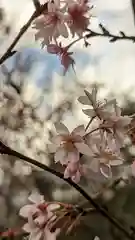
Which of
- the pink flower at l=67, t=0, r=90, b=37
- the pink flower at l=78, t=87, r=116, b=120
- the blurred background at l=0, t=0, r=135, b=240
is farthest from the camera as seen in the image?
the blurred background at l=0, t=0, r=135, b=240

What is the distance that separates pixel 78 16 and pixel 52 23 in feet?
0.15

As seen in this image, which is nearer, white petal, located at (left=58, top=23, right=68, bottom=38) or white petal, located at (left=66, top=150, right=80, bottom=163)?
white petal, located at (left=66, top=150, right=80, bottom=163)

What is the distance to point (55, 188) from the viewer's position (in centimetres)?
129

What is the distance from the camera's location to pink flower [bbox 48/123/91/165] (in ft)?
2.58

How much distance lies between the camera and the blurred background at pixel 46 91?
4.25 ft

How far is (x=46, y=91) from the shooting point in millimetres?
1360

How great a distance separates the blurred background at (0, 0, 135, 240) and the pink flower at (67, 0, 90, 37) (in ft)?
1.29

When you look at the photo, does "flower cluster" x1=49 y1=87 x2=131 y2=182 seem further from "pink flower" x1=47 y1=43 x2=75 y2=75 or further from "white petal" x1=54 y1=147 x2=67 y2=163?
"pink flower" x1=47 y1=43 x2=75 y2=75

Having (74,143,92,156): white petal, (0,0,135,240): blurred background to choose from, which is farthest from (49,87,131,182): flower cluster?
(0,0,135,240): blurred background

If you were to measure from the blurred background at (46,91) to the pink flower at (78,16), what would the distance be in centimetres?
39

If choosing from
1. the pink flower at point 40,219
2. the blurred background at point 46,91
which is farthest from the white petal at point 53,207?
the blurred background at point 46,91

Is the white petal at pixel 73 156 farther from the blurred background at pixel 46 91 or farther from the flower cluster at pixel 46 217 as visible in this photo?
the blurred background at pixel 46 91

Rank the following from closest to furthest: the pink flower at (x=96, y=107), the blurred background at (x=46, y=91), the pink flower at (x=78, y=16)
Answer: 1. the pink flower at (x=96, y=107)
2. the pink flower at (x=78, y=16)
3. the blurred background at (x=46, y=91)

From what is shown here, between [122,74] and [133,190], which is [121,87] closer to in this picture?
[122,74]
